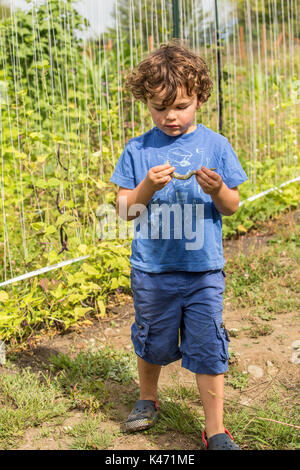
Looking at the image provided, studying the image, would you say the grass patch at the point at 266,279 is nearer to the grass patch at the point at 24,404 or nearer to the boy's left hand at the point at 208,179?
the grass patch at the point at 24,404

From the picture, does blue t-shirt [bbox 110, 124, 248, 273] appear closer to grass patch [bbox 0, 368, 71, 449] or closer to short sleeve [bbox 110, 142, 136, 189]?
short sleeve [bbox 110, 142, 136, 189]

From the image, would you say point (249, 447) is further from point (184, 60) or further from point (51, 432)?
point (184, 60)

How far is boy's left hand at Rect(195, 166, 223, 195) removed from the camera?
2059 millimetres

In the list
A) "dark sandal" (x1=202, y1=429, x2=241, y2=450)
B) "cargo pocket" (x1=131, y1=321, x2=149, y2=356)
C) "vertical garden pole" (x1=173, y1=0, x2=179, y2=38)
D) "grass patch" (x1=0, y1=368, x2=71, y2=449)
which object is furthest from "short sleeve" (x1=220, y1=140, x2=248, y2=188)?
"vertical garden pole" (x1=173, y1=0, x2=179, y2=38)

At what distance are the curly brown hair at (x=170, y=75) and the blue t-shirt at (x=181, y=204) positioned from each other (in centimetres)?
19

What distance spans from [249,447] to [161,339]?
1.86 feet

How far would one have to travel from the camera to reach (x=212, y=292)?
7.42 feet

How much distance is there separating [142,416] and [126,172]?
1079 mm

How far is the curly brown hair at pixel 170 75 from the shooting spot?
2.15 meters

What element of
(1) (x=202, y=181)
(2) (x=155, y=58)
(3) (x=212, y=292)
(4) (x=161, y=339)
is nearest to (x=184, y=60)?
(2) (x=155, y=58)

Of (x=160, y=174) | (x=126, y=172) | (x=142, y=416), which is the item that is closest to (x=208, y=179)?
(x=160, y=174)

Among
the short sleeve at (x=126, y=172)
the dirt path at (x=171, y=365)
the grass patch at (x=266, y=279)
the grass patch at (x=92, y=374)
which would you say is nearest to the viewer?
the short sleeve at (x=126, y=172)

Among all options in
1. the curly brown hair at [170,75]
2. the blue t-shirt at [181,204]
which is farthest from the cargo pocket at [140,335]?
the curly brown hair at [170,75]

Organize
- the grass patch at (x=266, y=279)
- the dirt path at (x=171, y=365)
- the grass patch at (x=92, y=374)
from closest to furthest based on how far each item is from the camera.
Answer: the dirt path at (x=171, y=365) < the grass patch at (x=92, y=374) < the grass patch at (x=266, y=279)
